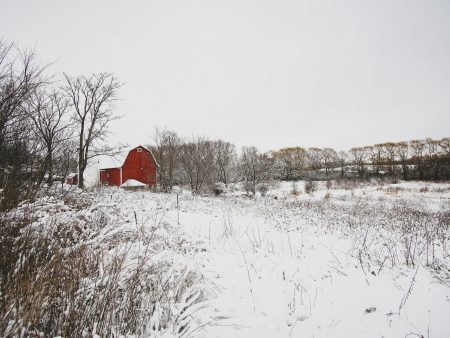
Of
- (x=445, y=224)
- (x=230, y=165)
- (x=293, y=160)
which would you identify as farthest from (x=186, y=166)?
(x=293, y=160)

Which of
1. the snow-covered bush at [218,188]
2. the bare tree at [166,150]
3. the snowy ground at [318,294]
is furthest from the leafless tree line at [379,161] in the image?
the snowy ground at [318,294]

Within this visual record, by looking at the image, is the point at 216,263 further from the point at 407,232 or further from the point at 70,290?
the point at 407,232

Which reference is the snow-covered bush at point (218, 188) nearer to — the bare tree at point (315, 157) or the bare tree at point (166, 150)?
the bare tree at point (166, 150)

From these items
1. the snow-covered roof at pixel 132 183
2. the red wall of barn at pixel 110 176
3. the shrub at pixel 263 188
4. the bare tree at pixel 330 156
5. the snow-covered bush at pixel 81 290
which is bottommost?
the shrub at pixel 263 188

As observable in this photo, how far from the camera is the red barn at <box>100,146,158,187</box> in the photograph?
28516mm

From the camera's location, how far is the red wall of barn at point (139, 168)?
2861 cm

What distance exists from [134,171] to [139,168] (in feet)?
2.29

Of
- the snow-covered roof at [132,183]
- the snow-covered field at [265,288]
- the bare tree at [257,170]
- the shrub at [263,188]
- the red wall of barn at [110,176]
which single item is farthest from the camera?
the bare tree at [257,170]

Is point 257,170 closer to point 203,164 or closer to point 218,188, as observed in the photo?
point 218,188

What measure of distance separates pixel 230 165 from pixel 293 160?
75.8 ft

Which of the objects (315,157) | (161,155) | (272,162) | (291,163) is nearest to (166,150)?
(161,155)

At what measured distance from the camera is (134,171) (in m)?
28.9

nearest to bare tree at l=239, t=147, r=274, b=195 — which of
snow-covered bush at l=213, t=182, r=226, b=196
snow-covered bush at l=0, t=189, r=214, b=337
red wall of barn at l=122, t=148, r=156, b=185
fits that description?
snow-covered bush at l=213, t=182, r=226, b=196

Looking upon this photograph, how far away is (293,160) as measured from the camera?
62531 mm
